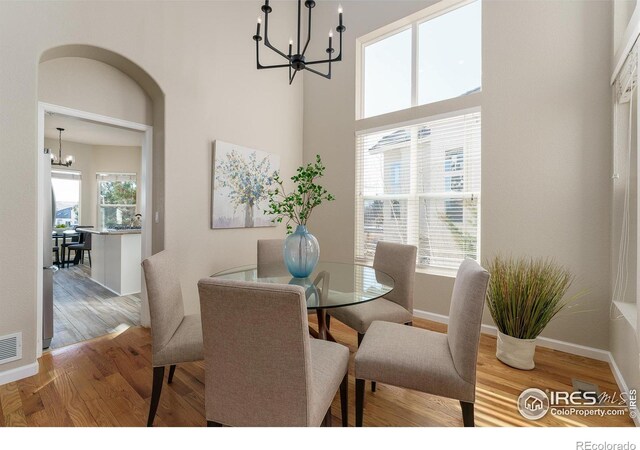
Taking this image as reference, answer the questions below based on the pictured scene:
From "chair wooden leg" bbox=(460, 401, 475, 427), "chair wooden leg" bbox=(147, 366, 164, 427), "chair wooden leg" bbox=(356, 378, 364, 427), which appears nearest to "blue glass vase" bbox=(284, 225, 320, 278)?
"chair wooden leg" bbox=(356, 378, 364, 427)

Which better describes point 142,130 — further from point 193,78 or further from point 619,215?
point 619,215

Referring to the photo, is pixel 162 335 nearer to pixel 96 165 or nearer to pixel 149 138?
pixel 149 138

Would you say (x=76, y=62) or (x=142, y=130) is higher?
(x=76, y=62)

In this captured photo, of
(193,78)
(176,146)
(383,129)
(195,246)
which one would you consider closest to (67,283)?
(195,246)

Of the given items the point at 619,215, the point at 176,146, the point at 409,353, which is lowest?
the point at 409,353

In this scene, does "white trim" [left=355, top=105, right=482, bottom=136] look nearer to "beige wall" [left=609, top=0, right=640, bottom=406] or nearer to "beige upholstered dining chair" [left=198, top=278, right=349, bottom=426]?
"beige wall" [left=609, top=0, right=640, bottom=406]

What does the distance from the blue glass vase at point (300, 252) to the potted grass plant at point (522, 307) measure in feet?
4.97

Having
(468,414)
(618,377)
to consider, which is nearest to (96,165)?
A: (468,414)

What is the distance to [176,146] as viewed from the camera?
2.86 metres

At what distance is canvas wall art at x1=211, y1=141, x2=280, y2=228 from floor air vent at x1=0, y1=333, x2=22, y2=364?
5.49 feet

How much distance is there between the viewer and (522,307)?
2184 mm

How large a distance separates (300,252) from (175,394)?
3.83 feet

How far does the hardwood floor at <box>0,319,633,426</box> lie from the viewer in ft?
5.27

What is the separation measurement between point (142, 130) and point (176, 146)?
0.38 meters
